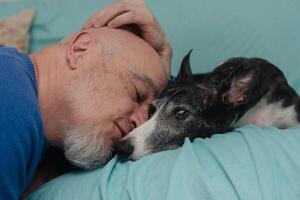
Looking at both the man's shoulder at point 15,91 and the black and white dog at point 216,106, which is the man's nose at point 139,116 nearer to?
the black and white dog at point 216,106

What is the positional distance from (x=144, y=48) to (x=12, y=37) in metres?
0.80

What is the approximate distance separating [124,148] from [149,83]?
0.79 ft

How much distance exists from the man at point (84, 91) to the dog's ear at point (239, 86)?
0.69 feet

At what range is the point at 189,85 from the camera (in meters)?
1.39

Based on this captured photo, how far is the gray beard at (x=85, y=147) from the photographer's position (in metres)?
1.27

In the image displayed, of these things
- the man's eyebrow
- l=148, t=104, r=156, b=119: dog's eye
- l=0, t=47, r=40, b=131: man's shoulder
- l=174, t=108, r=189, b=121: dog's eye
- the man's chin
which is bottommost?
the man's chin

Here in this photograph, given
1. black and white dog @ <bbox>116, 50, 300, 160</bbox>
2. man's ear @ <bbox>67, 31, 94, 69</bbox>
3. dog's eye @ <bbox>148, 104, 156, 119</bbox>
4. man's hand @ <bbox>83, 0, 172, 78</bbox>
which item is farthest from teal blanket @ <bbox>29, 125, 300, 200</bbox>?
man's hand @ <bbox>83, 0, 172, 78</bbox>

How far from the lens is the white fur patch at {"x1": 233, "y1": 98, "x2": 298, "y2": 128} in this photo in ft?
4.64

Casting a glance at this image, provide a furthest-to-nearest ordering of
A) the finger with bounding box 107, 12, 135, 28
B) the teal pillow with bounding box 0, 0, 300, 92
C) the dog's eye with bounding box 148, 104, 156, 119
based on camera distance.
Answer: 1. the teal pillow with bounding box 0, 0, 300, 92
2. the finger with bounding box 107, 12, 135, 28
3. the dog's eye with bounding box 148, 104, 156, 119

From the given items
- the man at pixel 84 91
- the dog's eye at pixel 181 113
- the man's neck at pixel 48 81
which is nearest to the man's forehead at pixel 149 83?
the man at pixel 84 91

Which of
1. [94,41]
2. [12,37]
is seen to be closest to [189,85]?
[94,41]

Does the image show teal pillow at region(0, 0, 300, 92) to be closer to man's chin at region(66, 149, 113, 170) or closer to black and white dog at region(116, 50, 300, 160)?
black and white dog at region(116, 50, 300, 160)

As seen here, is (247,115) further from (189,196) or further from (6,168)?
(6,168)

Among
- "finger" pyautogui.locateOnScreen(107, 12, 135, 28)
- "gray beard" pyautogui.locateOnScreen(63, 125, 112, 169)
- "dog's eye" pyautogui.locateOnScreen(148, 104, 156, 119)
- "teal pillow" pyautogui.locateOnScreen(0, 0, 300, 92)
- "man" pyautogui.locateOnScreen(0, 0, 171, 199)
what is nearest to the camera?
"man" pyautogui.locateOnScreen(0, 0, 171, 199)
